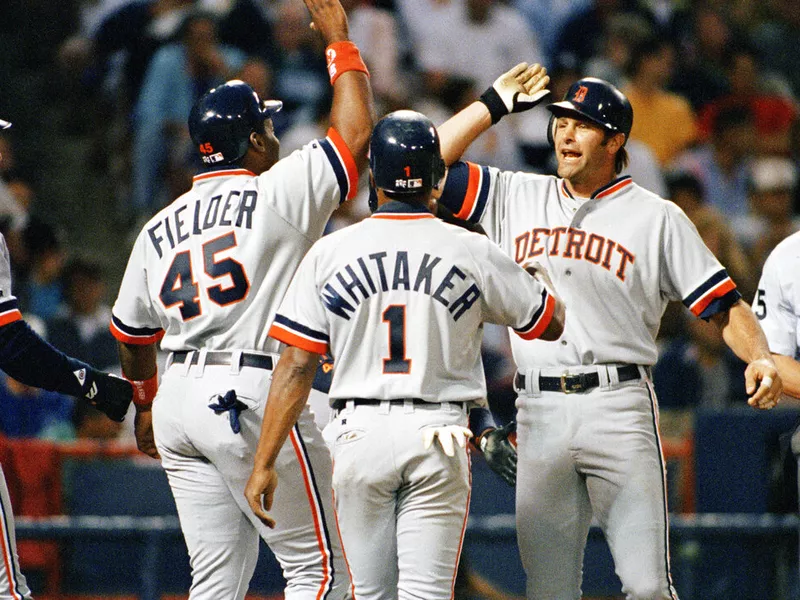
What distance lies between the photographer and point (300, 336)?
390cm

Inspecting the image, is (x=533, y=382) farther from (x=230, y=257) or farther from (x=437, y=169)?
(x=230, y=257)

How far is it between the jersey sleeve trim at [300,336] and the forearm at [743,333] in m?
1.40

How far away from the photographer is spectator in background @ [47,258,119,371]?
8109mm

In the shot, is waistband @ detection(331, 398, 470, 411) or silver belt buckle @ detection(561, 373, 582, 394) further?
silver belt buckle @ detection(561, 373, 582, 394)

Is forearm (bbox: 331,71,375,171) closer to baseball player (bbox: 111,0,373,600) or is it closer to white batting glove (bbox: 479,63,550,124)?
baseball player (bbox: 111,0,373,600)

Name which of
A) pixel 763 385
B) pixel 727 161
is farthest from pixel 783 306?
pixel 727 161

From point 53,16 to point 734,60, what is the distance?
582 cm

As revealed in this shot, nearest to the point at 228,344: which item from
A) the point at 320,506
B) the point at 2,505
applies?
the point at 320,506

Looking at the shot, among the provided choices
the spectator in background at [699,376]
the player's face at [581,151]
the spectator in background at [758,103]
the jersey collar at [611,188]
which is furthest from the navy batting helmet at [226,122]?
the spectator in background at [758,103]

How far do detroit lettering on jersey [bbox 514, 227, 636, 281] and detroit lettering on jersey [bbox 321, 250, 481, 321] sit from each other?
26.6 inches

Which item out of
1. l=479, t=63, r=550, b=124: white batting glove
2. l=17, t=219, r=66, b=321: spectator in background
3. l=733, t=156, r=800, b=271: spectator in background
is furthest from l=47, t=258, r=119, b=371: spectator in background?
l=733, t=156, r=800, b=271: spectator in background

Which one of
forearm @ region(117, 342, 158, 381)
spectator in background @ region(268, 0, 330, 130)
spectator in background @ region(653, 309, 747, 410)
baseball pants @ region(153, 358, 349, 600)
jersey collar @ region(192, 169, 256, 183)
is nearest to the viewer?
baseball pants @ region(153, 358, 349, 600)

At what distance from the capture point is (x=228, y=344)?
4.26 meters

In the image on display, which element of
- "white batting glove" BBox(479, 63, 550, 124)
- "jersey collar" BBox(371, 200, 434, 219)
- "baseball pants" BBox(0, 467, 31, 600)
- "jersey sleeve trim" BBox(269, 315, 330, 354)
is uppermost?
"white batting glove" BBox(479, 63, 550, 124)
